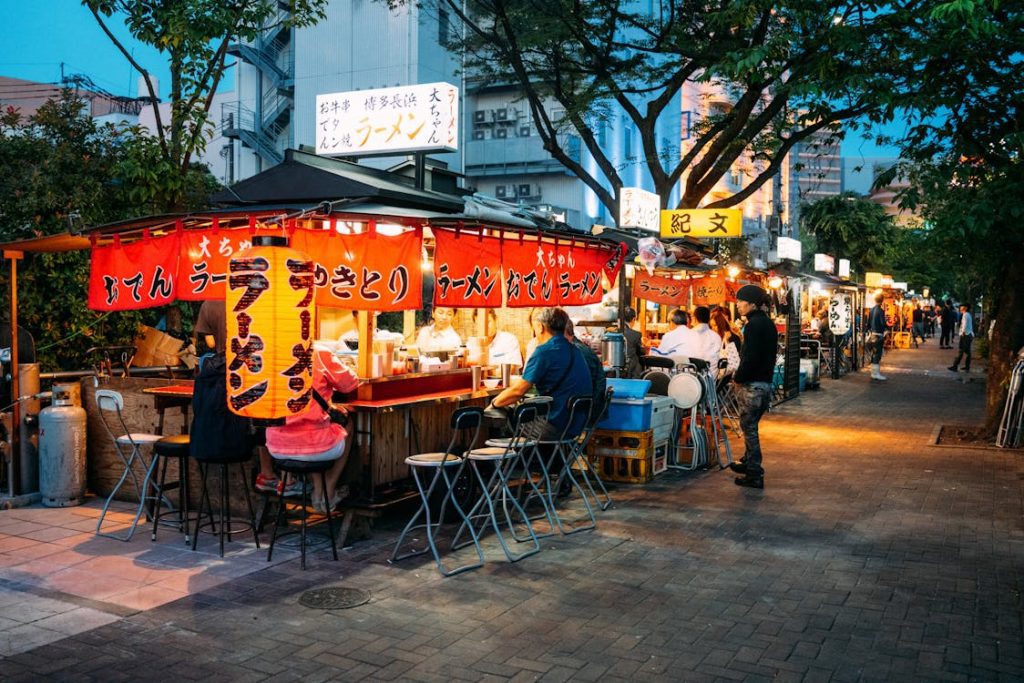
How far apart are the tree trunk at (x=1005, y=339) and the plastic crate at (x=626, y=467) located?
671 centimetres

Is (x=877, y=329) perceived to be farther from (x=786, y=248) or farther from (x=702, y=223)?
(x=702, y=223)

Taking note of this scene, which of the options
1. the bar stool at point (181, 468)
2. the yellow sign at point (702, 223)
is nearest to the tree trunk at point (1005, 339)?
the yellow sign at point (702, 223)

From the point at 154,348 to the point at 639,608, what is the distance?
851cm

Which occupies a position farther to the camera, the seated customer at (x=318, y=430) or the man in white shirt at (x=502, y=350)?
the man in white shirt at (x=502, y=350)

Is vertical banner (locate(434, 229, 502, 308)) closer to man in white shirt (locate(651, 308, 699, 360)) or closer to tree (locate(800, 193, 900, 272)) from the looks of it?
man in white shirt (locate(651, 308, 699, 360))

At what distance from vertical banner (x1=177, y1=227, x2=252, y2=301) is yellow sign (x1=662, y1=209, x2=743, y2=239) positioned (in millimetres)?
8972

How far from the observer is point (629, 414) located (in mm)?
10094

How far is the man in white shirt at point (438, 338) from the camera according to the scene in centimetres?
1076

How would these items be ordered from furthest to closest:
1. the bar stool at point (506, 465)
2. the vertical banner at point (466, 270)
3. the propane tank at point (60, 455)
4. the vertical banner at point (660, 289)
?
the vertical banner at point (660, 289) < the propane tank at point (60, 455) < the vertical banner at point (466, 270) < the bar stool at point (506, 465)

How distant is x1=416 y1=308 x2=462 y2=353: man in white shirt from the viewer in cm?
1076

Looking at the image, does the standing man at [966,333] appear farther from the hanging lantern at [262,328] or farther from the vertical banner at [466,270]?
the hanging lantern at [262,328]

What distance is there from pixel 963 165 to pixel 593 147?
8626 millimetres

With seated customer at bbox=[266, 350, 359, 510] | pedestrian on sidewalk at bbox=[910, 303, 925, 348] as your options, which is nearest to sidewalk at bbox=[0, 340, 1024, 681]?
seated customer at bbox=[266, 350, 359, 510]

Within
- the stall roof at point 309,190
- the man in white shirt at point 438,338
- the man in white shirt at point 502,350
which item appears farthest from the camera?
the man in white shirt at point 438,338
